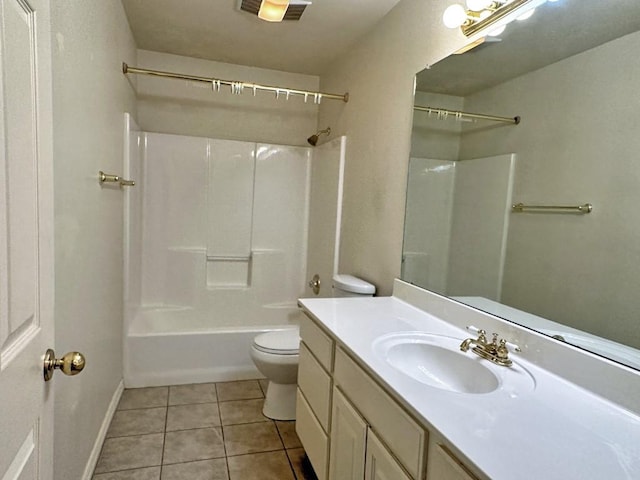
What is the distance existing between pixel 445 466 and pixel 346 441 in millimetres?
563

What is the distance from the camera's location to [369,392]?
115 cm

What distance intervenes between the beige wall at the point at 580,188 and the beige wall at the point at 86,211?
1.54 meters

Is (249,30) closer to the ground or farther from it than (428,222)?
farther from it

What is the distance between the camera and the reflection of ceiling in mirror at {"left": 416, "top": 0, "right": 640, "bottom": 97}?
105 cm

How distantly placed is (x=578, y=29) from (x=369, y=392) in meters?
1.26

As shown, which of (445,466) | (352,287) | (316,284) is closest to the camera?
(445,466)

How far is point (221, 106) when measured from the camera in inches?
126

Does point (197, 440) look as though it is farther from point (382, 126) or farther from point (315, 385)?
point (382, 126)

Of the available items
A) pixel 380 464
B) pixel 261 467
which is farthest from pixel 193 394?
pixel 380 464

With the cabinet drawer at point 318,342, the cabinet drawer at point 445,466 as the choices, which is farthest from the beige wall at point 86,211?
the cabinet drawer at point 445,466

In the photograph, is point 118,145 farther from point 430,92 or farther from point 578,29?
point 578,29

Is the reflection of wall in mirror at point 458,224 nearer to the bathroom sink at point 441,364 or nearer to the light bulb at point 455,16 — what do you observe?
the bathroom sink at point 441,364

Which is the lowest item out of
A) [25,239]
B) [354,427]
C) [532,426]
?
[354,427]

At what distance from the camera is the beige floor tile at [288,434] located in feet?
6.79
